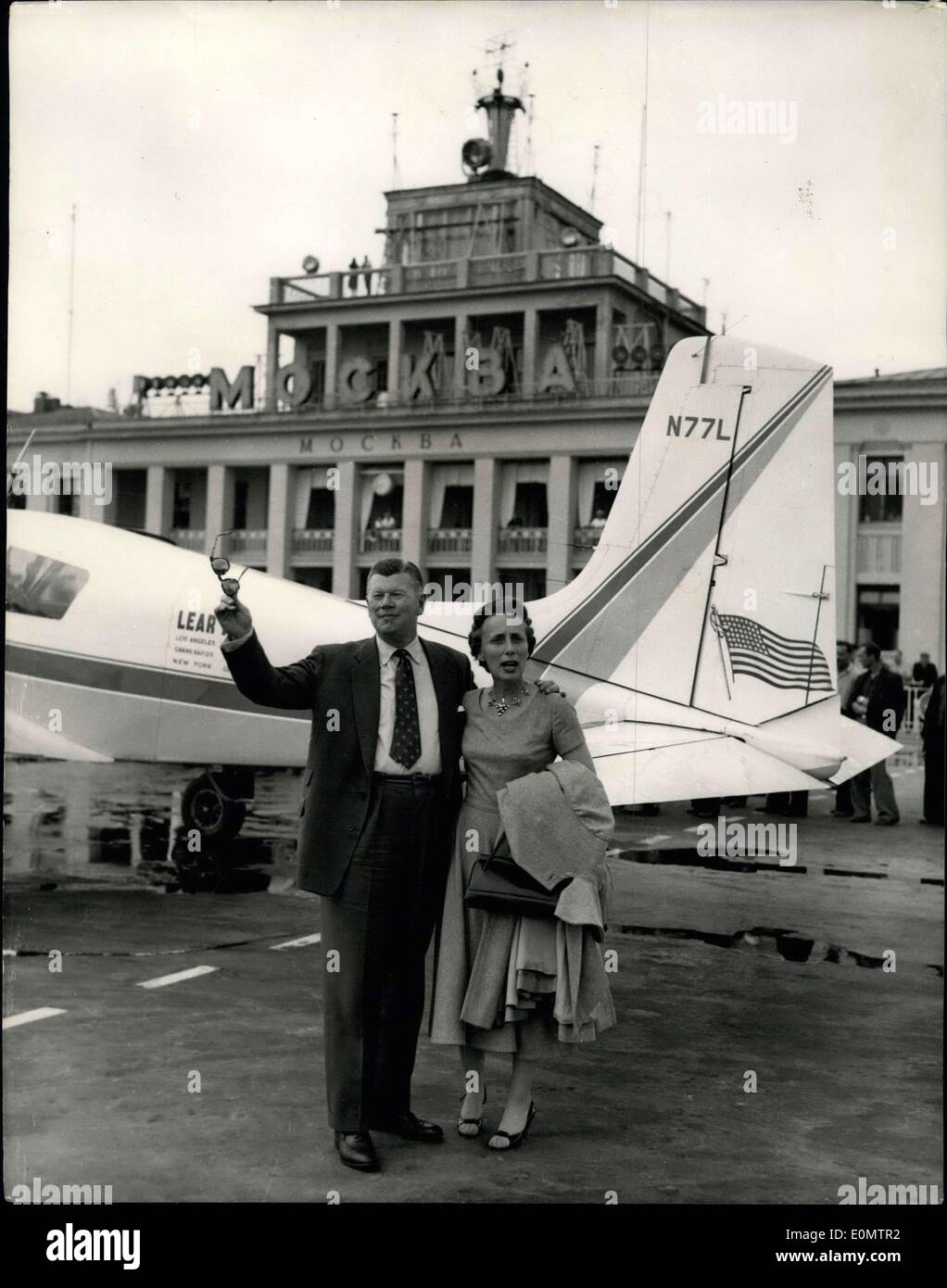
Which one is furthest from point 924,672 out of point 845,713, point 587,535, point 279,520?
point 279,520

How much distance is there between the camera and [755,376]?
25.8 ft

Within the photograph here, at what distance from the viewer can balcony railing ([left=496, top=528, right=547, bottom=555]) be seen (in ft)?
87.5

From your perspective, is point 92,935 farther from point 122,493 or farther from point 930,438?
point 930,438

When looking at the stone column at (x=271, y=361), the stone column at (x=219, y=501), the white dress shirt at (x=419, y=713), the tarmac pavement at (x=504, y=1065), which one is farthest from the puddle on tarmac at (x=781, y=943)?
the stone column at (x=271, y=361)

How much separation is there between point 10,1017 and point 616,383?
86.7ft

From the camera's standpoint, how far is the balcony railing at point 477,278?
3020cm

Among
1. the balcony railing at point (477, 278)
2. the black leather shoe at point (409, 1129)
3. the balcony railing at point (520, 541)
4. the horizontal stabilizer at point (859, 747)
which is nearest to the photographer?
the black leather shoe at point (409, 1129)

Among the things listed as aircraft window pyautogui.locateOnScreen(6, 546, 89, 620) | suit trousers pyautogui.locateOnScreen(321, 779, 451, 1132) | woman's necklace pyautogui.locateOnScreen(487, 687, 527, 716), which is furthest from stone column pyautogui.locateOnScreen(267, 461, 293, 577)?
suit trousers pyautogui.locateOnScreen(321, 779, 451, 1132)

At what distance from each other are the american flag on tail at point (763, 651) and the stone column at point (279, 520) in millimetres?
12315

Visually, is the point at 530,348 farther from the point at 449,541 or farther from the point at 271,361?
the point at 271,361

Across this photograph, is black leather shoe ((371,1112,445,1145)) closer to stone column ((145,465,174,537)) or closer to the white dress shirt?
the white dress shirt

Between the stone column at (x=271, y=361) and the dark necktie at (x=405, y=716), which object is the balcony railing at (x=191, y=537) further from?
the dark necktie at (x=405, y=716)

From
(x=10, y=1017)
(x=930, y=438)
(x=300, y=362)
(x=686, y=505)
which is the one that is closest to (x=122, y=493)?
(x=300, y=362)

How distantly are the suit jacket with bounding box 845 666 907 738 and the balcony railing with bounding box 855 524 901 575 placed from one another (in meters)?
13.8
